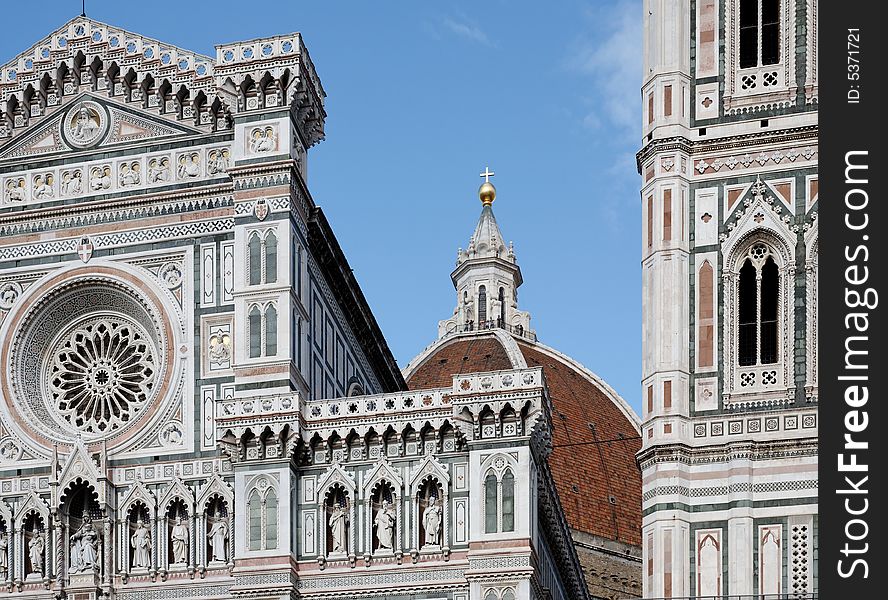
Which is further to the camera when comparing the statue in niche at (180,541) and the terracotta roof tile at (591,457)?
the terracotta roof tile at (591,457)

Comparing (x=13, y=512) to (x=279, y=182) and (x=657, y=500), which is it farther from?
(x=657, y=500)

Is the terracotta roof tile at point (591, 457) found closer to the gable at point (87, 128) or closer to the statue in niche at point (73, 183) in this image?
the gable at point (87, 128)

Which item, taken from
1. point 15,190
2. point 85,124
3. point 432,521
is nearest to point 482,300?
point 85,124

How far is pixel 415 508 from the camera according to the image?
36281 millimetres

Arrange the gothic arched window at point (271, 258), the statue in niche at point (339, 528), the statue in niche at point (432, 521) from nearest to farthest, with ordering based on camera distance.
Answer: the statue in niche at point (432, 521) < the statue in niche at point (339, 528) < the gothic arched window at point (271, 258)

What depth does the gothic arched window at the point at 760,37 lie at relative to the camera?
36.4 metres

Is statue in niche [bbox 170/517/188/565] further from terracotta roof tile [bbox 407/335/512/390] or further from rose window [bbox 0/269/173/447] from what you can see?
terracotta roof tile [bbox 407/335/512/390]

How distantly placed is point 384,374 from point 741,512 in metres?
12.0

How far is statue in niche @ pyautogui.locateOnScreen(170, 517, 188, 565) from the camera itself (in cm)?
3684

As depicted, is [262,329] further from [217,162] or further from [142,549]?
[142,549]

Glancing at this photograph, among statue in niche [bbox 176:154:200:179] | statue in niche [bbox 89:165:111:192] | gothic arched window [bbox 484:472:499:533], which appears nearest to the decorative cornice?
gothic arched window [bbox 484:472:499:533]

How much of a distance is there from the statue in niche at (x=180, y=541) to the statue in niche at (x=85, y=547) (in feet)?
3.95

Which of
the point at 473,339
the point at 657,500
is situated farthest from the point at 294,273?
the point at 473,339

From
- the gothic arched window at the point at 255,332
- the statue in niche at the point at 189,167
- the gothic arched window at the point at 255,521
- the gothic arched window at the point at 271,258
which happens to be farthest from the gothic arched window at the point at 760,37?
the gothic arched window at the point at 255,521
